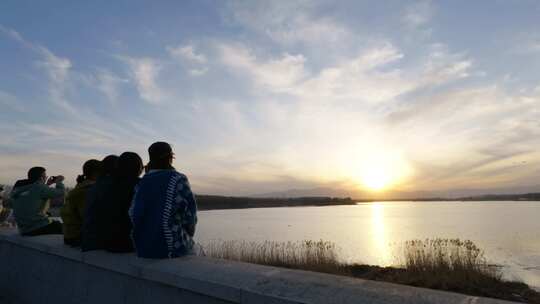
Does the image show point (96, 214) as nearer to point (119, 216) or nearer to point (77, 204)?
point (119, 216)

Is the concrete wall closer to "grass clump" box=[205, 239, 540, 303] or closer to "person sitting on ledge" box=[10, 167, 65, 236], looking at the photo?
"person sitting on ledge" box=[10, 167, 65, 236]

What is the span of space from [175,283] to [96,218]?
150cm

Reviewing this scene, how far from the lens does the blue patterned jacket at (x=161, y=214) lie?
3293 mm

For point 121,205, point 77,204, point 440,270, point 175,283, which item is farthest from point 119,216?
point 440,270

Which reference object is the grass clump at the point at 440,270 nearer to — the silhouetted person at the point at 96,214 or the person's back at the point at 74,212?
the person's back at the point at 74,212

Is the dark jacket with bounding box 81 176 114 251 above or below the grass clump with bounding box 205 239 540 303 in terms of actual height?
above

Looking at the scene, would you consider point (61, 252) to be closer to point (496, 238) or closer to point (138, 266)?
point (138, 266)

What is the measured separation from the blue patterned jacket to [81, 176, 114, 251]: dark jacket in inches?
20.4

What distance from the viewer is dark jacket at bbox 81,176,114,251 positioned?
3.79 m

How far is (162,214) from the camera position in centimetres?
332

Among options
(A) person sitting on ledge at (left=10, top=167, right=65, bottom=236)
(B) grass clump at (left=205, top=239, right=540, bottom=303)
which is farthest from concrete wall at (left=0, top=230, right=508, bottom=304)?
(B) grass clump at (left=205, top=239, right=540, bottom=303)

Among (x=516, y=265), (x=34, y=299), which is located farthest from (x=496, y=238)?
(x=34, y=299)

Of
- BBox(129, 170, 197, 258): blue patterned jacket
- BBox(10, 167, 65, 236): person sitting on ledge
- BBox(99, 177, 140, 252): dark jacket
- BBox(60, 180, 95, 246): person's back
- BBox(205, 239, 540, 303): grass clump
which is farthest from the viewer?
BBox(205, 239, 540, 303): grass clump

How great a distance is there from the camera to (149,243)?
330 centimetres
